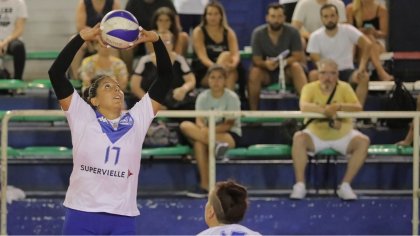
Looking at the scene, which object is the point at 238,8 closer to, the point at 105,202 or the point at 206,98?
the point at 206,98

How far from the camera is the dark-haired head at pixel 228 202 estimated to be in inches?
171

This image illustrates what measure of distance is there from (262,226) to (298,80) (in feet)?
5.84

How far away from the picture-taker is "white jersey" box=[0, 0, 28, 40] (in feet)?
32.9

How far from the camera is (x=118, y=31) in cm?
553

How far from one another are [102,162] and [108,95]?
39 cm

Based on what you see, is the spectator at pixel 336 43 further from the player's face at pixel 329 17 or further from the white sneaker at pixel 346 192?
the white sneaker at pixel 346 192

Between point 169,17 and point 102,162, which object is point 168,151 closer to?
point 169,17

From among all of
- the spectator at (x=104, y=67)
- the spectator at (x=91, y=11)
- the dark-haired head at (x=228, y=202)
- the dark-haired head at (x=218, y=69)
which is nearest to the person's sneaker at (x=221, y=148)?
the dark-haired head at (x=218, y=69)

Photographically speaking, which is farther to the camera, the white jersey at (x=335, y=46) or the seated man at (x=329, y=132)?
the white jersey at (x=335, y=46)

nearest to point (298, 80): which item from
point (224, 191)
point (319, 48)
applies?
point (319, 48)

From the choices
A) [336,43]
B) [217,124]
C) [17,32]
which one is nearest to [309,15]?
[336,43]

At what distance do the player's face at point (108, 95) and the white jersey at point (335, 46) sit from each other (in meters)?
4.44

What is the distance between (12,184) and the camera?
29.2 ft

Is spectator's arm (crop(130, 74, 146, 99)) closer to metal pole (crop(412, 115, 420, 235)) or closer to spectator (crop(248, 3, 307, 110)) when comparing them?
spectator (crop(248, 3, 307, 110))
